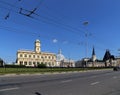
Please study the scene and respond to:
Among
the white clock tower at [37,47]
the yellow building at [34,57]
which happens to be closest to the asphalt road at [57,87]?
the yellow building at [34,57]

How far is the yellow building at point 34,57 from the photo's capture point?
17350 centimetres

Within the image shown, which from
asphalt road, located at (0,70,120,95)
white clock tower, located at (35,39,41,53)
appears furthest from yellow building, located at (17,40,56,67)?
asphalt road, located at (0,70,120,95)

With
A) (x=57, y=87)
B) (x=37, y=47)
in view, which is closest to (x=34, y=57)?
(x=37, y=47)

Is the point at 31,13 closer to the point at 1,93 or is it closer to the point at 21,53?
the point at 1,93

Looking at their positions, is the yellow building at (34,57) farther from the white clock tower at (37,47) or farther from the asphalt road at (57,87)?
the asphalt road at (57,87)

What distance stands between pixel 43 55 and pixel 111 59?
55.6m

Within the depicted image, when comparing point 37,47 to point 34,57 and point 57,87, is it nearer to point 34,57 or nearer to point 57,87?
point 34,57

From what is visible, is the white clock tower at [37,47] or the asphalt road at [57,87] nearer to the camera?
the asphalt road at [57,87]

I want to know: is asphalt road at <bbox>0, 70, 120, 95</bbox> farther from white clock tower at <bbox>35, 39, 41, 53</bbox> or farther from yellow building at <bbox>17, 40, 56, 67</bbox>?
white clock tower at <bbox>35, 39, 41, 53</bbox>

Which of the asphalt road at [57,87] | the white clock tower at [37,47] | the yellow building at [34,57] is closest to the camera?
the asphalt road at [57,87]

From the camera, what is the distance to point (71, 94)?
1316 centimetres

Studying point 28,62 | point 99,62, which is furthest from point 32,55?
point 99,62

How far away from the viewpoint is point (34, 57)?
178875 millimetres

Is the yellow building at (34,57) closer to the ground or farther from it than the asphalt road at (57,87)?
farther from it
